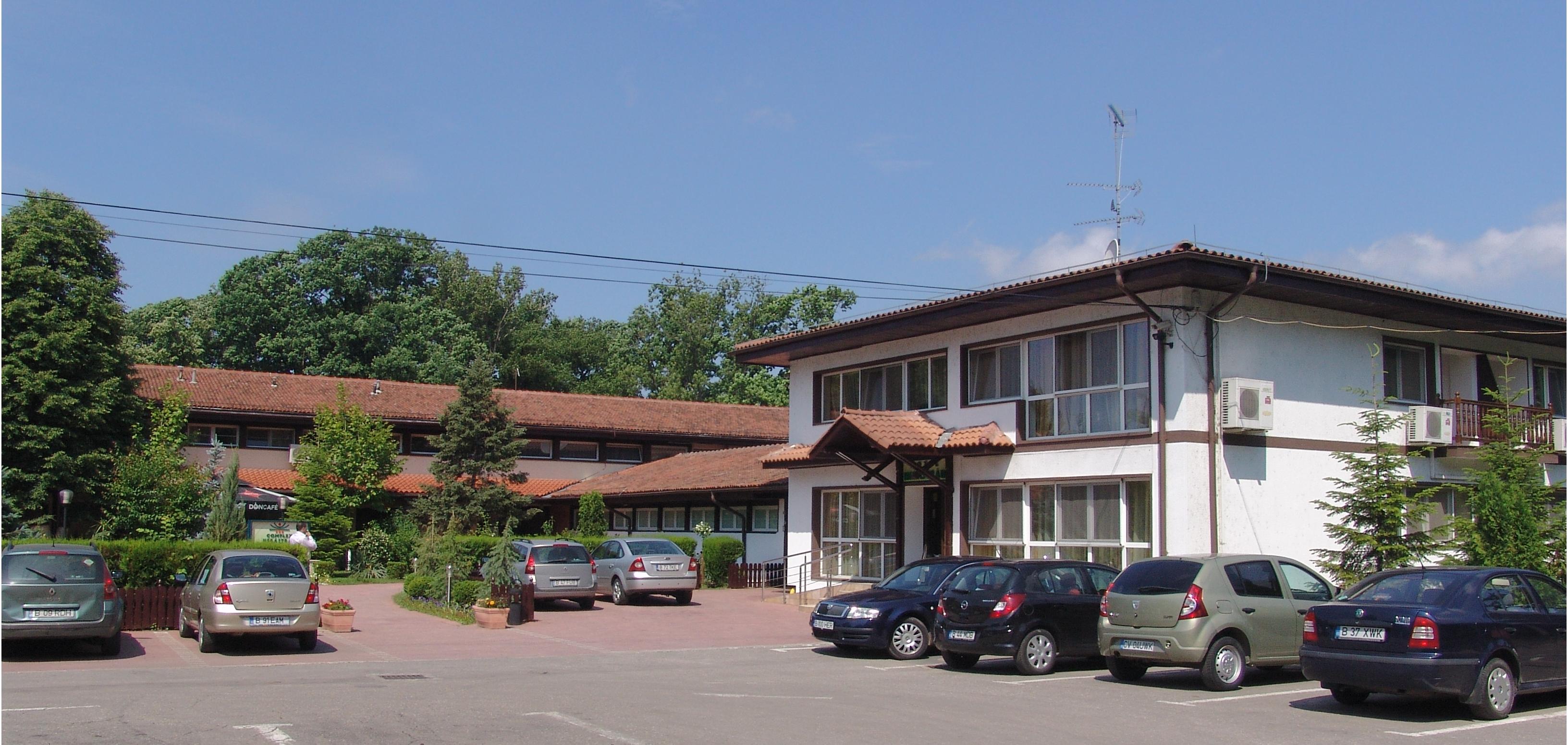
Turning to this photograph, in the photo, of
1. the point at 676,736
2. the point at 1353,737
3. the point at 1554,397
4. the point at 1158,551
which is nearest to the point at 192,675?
the point at 676,736

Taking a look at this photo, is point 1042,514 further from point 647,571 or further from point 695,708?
point 695,708

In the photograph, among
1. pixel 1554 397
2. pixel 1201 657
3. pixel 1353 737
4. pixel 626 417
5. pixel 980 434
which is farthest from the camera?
pixel 626 417

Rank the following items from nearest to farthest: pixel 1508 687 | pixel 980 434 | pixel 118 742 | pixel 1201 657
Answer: pixel 118 742, pixel 1508 687, pixel 1201 657, pixel 980 434

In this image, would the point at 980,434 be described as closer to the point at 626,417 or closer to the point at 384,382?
the point at 626,417

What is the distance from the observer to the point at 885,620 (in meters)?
17.4

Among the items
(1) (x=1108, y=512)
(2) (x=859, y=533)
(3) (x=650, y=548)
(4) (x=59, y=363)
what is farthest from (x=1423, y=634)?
(4) (x=59, y=363)

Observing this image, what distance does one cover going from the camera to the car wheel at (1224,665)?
13.4m

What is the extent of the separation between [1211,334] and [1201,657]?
26.5 ft

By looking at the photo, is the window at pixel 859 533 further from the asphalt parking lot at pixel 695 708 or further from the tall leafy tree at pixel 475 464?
Answer: the tall leafy tree at pixel 475 464

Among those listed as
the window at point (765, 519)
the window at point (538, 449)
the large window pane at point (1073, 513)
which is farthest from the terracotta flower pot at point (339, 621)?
the window at point (538, 449)

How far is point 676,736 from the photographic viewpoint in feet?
33.3

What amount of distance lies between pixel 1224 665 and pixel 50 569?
48.5 ft

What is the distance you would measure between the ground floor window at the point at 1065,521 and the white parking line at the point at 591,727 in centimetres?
1177

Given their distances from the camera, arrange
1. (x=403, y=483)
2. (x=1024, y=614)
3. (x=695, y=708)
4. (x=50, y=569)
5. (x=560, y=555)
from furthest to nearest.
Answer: (x=403, y=483), (x=560, y=555), (x=50, y=569), (x=1024, y=614), (x=695, y=708)
